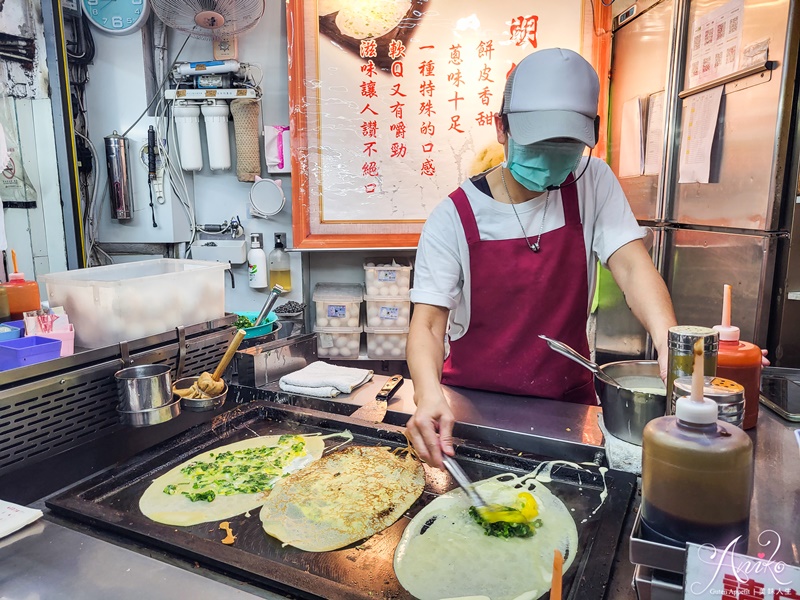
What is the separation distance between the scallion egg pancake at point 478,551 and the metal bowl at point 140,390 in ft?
2.50

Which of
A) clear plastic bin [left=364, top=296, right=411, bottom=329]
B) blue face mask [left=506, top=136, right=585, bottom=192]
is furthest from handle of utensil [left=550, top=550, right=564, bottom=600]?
clear plastic bin [left=364, top=296, right=411, bottom=329]

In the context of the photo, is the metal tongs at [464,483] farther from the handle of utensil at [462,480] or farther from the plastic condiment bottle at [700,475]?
the plastic condiment bottle at [700,475]

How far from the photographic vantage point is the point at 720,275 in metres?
2.75

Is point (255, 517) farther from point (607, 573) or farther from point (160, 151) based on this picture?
point (160, 151)

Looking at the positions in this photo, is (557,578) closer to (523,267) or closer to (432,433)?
(432,433)

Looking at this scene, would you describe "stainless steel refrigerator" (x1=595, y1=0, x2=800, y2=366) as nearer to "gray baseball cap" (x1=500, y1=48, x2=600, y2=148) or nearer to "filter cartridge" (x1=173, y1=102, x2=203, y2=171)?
"gray baseball cap" (x1=500, y1=48, x2=600, y2=148)

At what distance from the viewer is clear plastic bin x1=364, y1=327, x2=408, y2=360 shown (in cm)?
370

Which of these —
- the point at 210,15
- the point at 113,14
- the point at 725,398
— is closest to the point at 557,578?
the point at 725,398

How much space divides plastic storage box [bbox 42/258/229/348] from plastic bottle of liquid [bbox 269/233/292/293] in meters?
1.98

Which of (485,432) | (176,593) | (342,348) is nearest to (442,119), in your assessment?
(342,348)

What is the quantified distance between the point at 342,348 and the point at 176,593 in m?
2.79

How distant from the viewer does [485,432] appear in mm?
1559

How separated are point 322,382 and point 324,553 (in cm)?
81

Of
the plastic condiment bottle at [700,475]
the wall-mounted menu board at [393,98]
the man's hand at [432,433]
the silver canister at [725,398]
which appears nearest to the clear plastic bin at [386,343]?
the wall-mounted menu board at [393,98]
